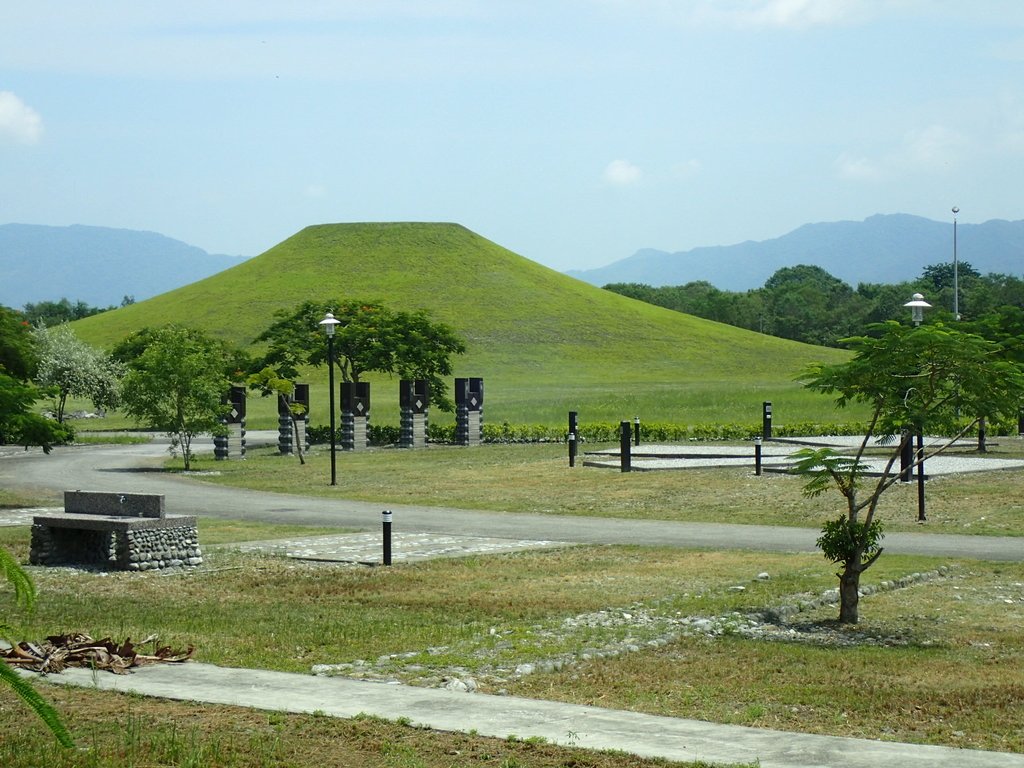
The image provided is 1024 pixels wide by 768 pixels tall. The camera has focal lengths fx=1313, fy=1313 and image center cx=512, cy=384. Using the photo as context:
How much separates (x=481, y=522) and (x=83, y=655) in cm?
1468

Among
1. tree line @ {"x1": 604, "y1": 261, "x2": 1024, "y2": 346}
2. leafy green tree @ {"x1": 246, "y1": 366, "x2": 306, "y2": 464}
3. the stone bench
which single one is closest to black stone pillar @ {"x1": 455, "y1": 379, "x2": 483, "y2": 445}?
leafy green tree @ {"x1": 246, "y1": 366, "x2": 306, "y2": 464}

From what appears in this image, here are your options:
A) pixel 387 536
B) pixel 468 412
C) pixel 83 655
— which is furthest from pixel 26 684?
pixel 468 412

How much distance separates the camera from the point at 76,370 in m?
70.6

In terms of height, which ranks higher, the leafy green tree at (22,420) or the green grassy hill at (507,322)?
the green grassy hill at (507,322)

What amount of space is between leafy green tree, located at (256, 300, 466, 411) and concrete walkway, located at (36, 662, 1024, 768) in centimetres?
4780

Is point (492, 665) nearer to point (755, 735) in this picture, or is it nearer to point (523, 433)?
point (755, 735)

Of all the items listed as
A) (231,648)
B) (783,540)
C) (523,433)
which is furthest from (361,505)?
(523,433)

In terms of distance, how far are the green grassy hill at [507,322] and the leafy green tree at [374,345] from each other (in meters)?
8.53

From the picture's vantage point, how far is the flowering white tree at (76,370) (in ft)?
229

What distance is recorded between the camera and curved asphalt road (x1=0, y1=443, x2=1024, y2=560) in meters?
22.0

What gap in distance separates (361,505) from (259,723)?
20551mm

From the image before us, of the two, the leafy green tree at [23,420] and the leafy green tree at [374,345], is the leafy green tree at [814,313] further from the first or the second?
the leafy green tree at [23,420]

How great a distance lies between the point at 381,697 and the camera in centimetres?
1039

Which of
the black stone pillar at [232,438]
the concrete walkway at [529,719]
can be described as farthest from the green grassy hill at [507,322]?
the concrete walkway at [529,719]
